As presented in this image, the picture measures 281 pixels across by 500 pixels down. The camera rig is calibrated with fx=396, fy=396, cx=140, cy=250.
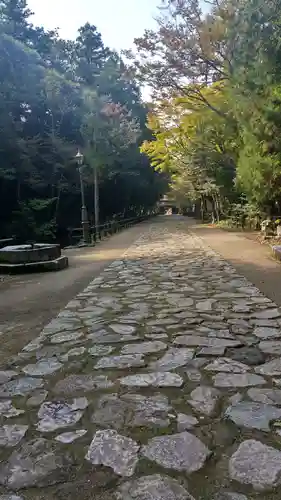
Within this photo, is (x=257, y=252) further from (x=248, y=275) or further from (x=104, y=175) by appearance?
(x=104, y=175)

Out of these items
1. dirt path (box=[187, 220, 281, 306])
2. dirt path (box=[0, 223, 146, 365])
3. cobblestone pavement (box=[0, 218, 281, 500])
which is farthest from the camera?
dirt path (box=[187, 220, 281, 306])

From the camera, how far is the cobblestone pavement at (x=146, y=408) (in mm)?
1848

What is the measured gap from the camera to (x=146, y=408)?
8.20 ft

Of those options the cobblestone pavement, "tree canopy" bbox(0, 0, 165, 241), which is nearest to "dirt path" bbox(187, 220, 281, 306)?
the cobblestone pavement

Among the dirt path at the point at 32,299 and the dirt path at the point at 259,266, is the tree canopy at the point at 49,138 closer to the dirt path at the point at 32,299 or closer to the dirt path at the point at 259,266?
the dirt path at the point at 259,266

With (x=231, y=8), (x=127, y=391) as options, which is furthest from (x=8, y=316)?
(x=231, y=8)

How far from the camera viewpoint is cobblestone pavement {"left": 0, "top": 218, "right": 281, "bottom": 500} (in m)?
1.85

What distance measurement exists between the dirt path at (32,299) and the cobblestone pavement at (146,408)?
24 centimetres

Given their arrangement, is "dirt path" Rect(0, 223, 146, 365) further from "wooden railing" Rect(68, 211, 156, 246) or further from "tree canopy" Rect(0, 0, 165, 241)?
"tree canopy" Rect(0, 0, 165, 241)

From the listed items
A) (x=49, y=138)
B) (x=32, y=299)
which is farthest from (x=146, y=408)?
(x=49, y=138)

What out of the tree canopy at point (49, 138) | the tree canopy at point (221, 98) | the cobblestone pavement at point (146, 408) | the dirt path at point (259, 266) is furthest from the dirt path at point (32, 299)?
the tree canopy at point (49, 138)

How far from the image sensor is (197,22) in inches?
585

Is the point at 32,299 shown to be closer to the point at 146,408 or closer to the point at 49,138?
the point at 146,408

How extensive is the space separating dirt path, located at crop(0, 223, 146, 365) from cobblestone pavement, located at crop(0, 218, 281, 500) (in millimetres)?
243
